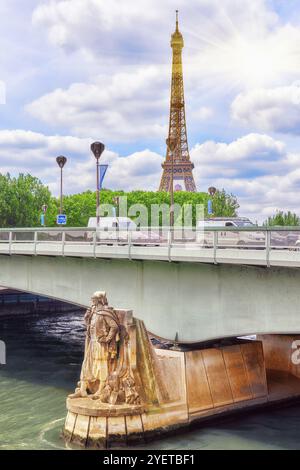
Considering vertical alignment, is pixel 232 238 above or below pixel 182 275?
above

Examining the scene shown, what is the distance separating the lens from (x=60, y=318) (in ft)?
207

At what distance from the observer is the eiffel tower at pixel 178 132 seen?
119 metres

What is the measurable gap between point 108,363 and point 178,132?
10389cm

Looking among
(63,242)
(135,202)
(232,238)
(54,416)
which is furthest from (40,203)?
(232,238)

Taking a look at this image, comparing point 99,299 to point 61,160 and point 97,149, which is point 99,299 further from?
point 61,160

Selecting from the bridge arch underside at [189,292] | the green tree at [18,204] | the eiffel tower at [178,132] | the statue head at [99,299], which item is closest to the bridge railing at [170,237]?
the bridge arch underside at [189,292]

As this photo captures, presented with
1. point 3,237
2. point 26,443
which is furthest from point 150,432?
point 3,237

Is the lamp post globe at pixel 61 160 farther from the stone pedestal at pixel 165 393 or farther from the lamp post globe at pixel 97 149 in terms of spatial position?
the stone pedestal at pixel 165 393

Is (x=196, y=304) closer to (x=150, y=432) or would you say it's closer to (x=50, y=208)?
(x=150, y=432)

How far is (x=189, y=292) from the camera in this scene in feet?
93.5

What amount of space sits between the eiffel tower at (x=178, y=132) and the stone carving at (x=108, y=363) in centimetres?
8774

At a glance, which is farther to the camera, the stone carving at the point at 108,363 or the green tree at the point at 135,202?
the green tree at the point at 135,202

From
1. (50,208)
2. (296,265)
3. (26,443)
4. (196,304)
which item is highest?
(50,208)

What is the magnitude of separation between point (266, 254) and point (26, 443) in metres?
12.2
